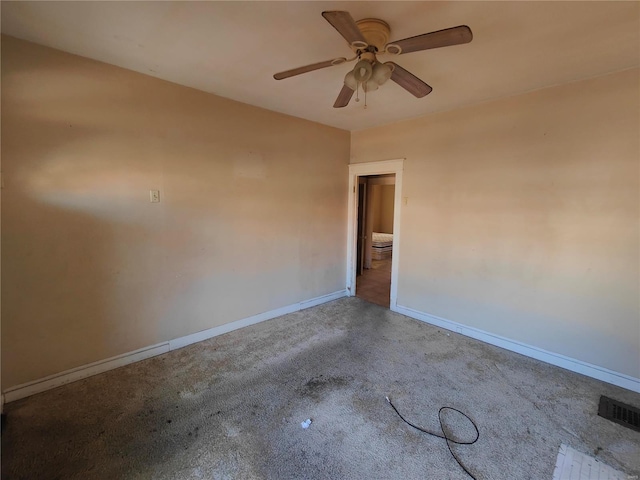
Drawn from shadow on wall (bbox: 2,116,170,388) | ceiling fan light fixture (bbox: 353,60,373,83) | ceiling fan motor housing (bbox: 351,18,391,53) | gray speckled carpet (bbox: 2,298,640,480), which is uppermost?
ceiling fan motor housing (bbox: 351,18,391,53)

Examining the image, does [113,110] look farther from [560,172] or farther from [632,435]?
[632,435]

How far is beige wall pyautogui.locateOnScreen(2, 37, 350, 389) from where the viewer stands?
2094mm

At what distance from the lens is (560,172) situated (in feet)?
8.53

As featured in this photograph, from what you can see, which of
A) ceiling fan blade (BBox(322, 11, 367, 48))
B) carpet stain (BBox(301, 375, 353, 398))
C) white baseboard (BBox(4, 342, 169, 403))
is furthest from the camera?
carpet stain (BBox(301, 375, 353, 398))

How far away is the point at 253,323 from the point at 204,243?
1172mm

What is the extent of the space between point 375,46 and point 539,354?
311 centimetres

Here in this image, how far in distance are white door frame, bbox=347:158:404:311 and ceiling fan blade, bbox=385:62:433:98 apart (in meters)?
1.69

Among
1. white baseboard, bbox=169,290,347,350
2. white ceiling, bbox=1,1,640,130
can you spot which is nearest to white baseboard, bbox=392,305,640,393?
white baseboard, bbox=169,290,347,350

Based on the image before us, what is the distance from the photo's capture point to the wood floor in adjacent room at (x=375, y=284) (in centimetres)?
454

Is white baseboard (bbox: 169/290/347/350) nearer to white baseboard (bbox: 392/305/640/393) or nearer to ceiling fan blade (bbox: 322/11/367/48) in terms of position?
white baseboard (bbox: 392/305/640/393)

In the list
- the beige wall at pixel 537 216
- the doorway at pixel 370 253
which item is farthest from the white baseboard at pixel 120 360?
the beige wall at pixel 537 216

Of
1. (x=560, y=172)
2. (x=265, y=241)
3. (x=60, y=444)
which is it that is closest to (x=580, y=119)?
(x=560, y=172)

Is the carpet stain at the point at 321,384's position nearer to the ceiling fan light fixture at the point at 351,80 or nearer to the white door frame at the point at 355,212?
the white door frame at the point at 355,212

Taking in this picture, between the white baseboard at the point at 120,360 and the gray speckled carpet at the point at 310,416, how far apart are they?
0.07m
